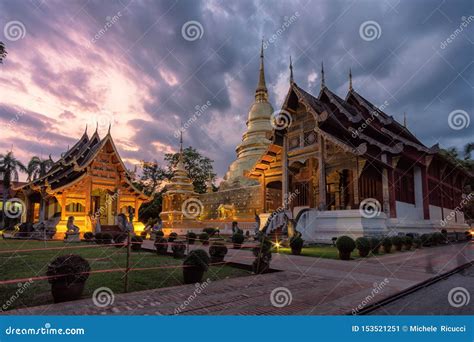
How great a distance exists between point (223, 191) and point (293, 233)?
19570mm

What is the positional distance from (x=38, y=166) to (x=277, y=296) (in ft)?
133

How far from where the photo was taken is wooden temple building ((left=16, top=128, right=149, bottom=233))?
85.1 ft

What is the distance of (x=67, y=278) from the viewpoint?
5.64 meters

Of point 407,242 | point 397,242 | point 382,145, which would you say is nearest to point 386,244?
point 397,242

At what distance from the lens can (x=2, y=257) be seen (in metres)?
12.2

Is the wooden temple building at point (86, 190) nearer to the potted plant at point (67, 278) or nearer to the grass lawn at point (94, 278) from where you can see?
the grass lawn at point (94, 278)

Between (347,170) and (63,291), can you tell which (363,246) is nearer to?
(63,291)

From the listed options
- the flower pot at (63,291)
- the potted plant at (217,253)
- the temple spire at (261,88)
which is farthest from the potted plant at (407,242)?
the temple spire at (261,88)

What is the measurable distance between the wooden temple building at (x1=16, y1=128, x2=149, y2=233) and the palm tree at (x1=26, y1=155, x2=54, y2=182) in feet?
19.4

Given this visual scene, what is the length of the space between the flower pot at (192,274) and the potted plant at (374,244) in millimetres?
8417

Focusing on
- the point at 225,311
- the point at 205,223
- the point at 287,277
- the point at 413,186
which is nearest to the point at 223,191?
the point at 205,223

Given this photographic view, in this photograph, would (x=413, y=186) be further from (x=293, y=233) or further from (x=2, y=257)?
(x=2, y=257)

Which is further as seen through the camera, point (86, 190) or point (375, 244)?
point (86, 190)

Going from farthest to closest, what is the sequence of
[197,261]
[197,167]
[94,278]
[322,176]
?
[197,167], [322,176], [94,278], [197,261]
